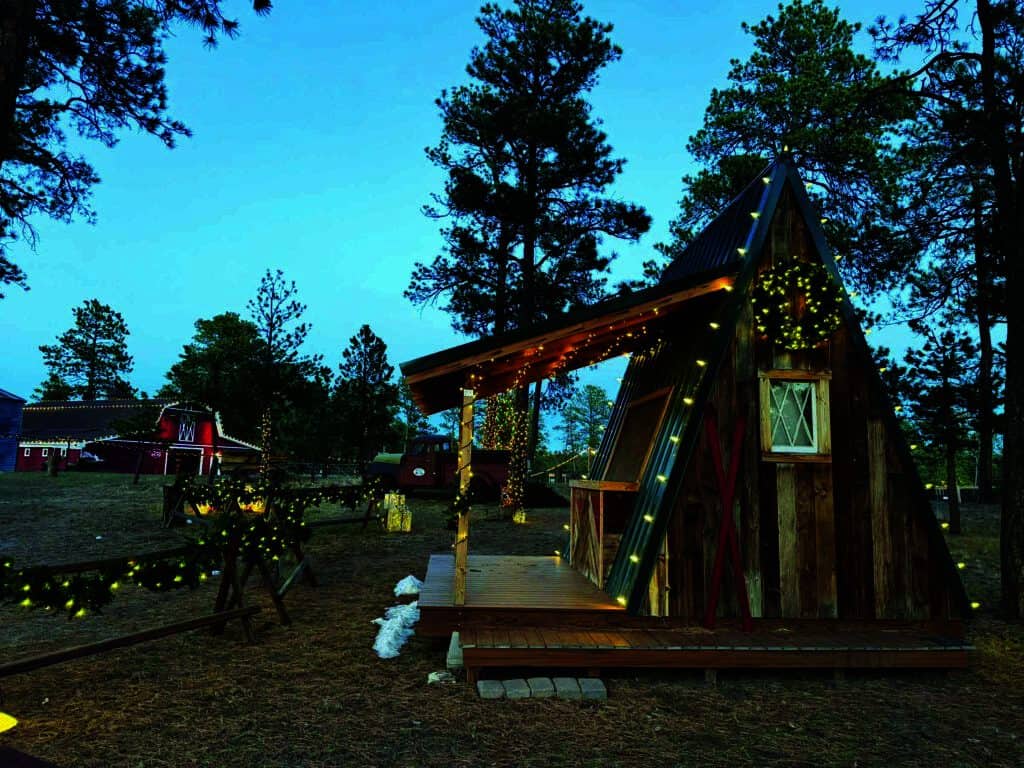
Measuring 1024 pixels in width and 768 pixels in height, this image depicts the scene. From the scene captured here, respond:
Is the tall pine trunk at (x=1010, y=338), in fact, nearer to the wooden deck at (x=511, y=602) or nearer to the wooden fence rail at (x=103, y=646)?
the wooden deck at (x=511, y=602)

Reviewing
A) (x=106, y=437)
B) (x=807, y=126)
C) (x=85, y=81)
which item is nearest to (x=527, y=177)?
(x=807, y=126)

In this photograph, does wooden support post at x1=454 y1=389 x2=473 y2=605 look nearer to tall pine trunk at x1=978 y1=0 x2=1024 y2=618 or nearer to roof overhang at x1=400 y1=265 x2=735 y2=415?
roof overhang at x1=400 y1=265 x2=735 y2=415

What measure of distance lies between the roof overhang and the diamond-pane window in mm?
1227

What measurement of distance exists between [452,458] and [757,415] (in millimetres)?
17547

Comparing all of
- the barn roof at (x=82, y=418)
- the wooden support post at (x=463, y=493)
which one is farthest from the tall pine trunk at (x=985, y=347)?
the barn roof at (x=82, y=418)

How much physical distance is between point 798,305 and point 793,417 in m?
1.16

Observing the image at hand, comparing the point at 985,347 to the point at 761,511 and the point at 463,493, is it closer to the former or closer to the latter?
the point at 761,511

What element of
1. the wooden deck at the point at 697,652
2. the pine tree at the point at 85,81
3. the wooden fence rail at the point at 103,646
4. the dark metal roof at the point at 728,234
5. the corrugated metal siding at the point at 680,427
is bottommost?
the wooden deck at the point at 697,652

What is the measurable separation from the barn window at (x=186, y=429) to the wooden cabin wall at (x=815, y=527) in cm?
4430

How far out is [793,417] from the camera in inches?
251

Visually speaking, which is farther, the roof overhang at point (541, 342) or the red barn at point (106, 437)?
the red barn at point (106, 437)

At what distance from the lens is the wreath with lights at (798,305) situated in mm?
6289

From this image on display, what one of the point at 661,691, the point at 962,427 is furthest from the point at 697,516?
the point at 962,427

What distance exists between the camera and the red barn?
3928cm
